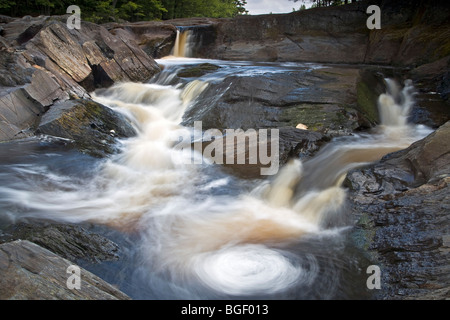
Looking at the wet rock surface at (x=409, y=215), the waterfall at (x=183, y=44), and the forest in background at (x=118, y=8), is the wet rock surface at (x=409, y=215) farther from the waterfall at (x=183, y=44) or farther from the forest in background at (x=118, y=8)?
the forest in background at (x=118, y=8)

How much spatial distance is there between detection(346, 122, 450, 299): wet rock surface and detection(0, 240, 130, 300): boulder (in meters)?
2.86

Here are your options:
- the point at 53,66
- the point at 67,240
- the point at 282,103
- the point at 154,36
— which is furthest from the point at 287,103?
the point at 154,36

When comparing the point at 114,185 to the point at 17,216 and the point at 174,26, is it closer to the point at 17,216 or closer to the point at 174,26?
the point at 17,216

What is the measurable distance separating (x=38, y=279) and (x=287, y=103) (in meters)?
7.38

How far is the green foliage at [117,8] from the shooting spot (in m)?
21.4

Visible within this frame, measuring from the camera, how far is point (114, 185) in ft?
23.3

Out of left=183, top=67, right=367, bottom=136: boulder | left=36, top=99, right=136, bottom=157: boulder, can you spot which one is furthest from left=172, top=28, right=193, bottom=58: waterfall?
left=36, top=99, right=136, bottom=157: boulder

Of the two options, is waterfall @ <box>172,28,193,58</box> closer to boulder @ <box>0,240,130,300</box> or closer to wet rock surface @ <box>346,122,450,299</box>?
wet rock surface @ <box>346,122,450,299</box>

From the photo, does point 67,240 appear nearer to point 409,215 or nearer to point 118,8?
point 409,215

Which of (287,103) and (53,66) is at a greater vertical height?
(53,66)

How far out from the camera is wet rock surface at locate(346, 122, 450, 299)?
3.97 meters

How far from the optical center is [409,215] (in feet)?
15.8
